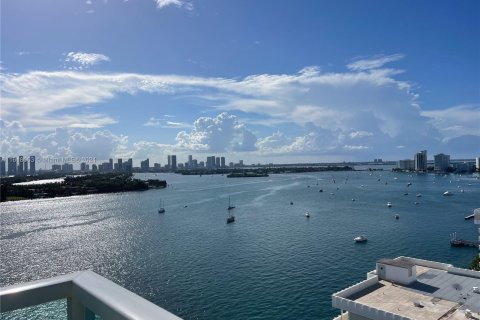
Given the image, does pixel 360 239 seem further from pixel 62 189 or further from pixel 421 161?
pixel 421 161

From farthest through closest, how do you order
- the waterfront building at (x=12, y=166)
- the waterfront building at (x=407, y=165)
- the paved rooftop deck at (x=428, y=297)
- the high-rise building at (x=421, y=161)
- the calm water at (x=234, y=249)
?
the waterfront building at (x=407, y=165) → the high-rise building at (x=421, y=161) → the waterfront building at (x=12, y=166) → the calm water at (x=234, y=249) → the paved rooftop deck at (x=428, y=297)

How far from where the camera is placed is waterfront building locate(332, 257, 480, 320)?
10.0 meters

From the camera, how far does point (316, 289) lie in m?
17.0

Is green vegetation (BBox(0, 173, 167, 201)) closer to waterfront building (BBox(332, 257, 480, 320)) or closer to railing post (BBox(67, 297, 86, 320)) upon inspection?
waterfront building (BBox(332, 257, 480, 320))

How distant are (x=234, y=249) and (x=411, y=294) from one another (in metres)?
15.3

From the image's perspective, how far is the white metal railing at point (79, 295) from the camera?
3.40 ft

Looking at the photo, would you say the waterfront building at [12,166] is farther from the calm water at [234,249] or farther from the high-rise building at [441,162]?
the high-rise building at [441,162]

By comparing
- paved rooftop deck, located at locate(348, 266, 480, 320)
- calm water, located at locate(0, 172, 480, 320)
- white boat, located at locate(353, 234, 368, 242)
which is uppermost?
paved rooftop deck, located at locate(348, 266, 480, 320)

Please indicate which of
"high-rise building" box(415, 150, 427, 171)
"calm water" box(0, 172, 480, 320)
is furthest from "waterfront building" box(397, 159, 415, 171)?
"calm water" box(0, 172, 480, 320)

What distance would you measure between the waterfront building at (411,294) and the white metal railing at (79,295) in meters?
9.97

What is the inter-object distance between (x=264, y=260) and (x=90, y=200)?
4415cm

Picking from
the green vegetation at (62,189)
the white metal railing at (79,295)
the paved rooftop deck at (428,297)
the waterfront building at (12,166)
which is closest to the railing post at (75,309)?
the white metal railing at (79,295)

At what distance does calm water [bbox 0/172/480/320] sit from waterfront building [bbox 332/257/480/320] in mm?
3235

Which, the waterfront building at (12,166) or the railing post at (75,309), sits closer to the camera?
the railing post at (75,309)
